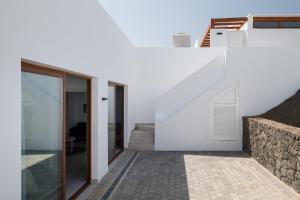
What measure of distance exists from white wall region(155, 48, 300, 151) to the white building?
44mm

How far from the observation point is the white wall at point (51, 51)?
11.2 ft

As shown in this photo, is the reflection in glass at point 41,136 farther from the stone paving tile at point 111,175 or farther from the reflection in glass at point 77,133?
the reflection in glass at point 77,133

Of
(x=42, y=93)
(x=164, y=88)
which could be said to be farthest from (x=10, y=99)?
(x=164, y=88)

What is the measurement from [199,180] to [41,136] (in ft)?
16.1

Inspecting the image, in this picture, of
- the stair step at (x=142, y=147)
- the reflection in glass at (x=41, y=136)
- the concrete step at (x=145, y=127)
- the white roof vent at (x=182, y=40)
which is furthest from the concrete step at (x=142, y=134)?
the reflection in glass at (x=41, y=136)

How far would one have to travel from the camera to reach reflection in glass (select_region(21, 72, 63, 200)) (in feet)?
14.2

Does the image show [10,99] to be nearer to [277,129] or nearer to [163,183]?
[163,183]

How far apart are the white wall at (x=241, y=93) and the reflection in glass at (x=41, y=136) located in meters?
7.16

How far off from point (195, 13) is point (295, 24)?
22.3 ft

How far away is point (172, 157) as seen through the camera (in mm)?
11031

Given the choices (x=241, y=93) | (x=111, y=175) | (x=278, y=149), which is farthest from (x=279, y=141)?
(x=111, y=175)

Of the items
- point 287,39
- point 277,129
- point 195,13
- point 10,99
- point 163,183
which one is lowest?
point 163,183

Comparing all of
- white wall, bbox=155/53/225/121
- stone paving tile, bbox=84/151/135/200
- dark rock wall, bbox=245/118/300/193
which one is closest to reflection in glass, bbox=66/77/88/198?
stone paving tile, bbox=84/151/135/200

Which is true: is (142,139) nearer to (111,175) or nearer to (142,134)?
(142,134)
